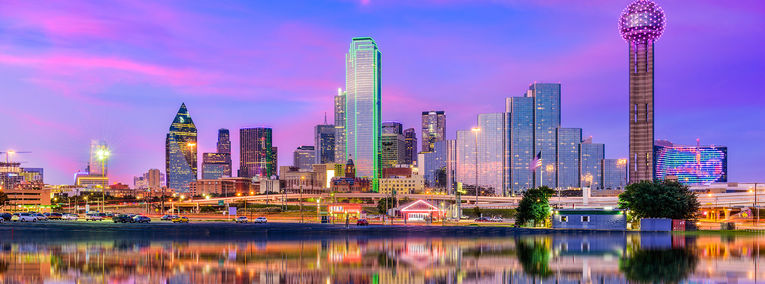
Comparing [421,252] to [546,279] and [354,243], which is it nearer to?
[354,243]

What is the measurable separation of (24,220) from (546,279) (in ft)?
281

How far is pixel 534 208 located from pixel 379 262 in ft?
167

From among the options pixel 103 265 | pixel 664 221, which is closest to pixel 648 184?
pixel 664 221

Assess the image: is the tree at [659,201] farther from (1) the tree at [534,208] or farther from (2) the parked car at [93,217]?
(2) the parked car at [93,217]

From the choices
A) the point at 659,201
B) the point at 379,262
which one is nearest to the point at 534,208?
the point at 659,201

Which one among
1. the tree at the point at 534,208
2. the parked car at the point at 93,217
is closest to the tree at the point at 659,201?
the tree at the point at 534,208

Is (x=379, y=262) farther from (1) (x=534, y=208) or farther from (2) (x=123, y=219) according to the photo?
(2) (x=123, y=219)

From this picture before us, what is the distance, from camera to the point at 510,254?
1864 inches

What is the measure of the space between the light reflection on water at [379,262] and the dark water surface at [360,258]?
0.23 feet

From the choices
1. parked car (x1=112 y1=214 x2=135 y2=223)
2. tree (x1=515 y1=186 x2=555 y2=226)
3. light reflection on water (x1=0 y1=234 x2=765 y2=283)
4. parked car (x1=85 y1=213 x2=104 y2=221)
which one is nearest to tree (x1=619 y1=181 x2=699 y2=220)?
tree (x1=515 y1=186 x2=555 y2=226)

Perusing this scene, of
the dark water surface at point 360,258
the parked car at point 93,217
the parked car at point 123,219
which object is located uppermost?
the dark water surface at point 360,258

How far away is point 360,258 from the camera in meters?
44.2

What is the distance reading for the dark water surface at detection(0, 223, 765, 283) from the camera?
35.0 meters

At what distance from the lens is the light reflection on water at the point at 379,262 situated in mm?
34719
